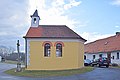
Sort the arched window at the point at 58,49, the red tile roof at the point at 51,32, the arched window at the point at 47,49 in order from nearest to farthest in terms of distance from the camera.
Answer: the arched window at the point at 47,49
the arched window at the point at 58,49
the red tile roof at the point at 51,32

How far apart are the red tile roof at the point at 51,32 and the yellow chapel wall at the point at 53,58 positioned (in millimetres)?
1010

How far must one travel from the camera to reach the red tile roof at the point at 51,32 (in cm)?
3547

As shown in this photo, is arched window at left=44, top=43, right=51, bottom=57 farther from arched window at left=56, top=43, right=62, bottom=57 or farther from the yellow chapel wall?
arched window at left=56, top=43, right=62, bottom=57

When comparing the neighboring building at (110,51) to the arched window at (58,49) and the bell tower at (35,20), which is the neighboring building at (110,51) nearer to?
the arched window at (58,49)

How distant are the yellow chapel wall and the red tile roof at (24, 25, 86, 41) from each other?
101 cm

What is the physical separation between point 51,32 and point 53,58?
392cm

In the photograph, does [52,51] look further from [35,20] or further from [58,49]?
[35,20]

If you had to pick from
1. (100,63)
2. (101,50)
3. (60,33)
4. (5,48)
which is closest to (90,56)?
(101,50)

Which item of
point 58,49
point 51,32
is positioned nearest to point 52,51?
point 58,49

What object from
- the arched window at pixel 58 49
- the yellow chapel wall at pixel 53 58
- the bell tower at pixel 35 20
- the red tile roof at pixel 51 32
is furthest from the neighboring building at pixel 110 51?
the bell tower at pixel 35 20

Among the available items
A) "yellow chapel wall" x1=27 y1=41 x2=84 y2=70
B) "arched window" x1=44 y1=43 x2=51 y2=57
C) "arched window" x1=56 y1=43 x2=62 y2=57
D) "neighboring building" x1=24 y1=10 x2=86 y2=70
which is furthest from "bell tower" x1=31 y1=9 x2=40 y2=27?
"arched window" x1=56 y1=43 x2=62 y2=57

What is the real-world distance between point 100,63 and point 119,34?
640 inches

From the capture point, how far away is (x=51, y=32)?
1438 inches

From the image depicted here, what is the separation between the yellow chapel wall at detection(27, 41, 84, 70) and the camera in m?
34.8
